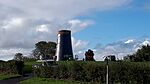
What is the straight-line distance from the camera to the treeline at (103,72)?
86.7ft

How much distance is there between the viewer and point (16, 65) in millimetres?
45656

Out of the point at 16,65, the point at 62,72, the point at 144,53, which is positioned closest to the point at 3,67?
the point at 16,65

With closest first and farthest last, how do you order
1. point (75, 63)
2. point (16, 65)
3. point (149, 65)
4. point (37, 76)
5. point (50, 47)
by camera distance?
point (149, 65), point (75, 63), point (37, 76), point (16, 65), point (50, 47)

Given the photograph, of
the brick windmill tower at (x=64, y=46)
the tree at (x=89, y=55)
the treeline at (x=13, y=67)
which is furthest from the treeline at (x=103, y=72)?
the brick windmill tower at (x=64, y=46)

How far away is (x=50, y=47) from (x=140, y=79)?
97.5 meters

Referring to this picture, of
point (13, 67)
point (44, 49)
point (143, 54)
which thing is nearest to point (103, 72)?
point (13, 67)

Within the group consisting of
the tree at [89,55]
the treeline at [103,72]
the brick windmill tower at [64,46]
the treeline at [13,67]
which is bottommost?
the treeline at [103,72]

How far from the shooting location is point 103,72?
2883 cm

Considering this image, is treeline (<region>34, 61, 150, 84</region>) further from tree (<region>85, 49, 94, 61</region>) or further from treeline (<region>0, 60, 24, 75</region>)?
tree (<region>85, 49, 94, 61</region>)

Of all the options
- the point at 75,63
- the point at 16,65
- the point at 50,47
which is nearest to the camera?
the point at 75,63

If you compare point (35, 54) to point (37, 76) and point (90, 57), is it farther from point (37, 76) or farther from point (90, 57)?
point (37, 76)

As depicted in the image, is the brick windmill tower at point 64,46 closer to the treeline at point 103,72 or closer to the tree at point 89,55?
the tree at point 89,55

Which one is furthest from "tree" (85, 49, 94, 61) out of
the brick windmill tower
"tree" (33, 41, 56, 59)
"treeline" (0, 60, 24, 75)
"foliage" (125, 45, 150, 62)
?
"tree" (33, 41, 56, 59)

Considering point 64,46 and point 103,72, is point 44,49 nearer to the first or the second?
point 64,46
